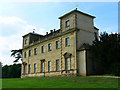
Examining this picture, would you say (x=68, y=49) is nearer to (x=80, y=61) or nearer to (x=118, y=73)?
(x=80, y=61)

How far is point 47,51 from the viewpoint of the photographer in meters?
33.8

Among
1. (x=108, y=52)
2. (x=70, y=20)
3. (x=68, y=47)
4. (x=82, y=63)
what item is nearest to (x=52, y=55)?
(x=68, y=47)

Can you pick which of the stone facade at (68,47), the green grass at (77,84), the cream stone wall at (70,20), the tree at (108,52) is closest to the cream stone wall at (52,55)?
the stone facade at (68,47)

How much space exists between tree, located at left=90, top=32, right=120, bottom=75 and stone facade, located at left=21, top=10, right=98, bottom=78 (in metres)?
2.17

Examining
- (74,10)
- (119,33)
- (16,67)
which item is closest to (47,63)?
(74,10)

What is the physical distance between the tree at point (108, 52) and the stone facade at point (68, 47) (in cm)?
217

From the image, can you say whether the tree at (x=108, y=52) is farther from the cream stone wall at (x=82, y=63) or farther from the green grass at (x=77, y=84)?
the green grass at (x=77, y=84)

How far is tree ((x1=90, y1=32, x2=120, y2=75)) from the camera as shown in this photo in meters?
22.4

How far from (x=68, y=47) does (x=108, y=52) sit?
7.43 m

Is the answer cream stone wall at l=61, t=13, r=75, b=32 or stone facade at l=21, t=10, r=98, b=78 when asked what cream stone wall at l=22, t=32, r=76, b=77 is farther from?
cream stone wall at l=61, t=13, r=75, b=32

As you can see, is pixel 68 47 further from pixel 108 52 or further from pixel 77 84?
pixel 77 84

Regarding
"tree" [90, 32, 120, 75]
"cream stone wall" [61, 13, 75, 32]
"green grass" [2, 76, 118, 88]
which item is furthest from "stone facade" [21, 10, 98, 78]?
"green grass" [2, 76, 118, 88]

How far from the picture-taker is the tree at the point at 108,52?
22373mm

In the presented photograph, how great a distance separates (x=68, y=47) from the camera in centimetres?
2823
